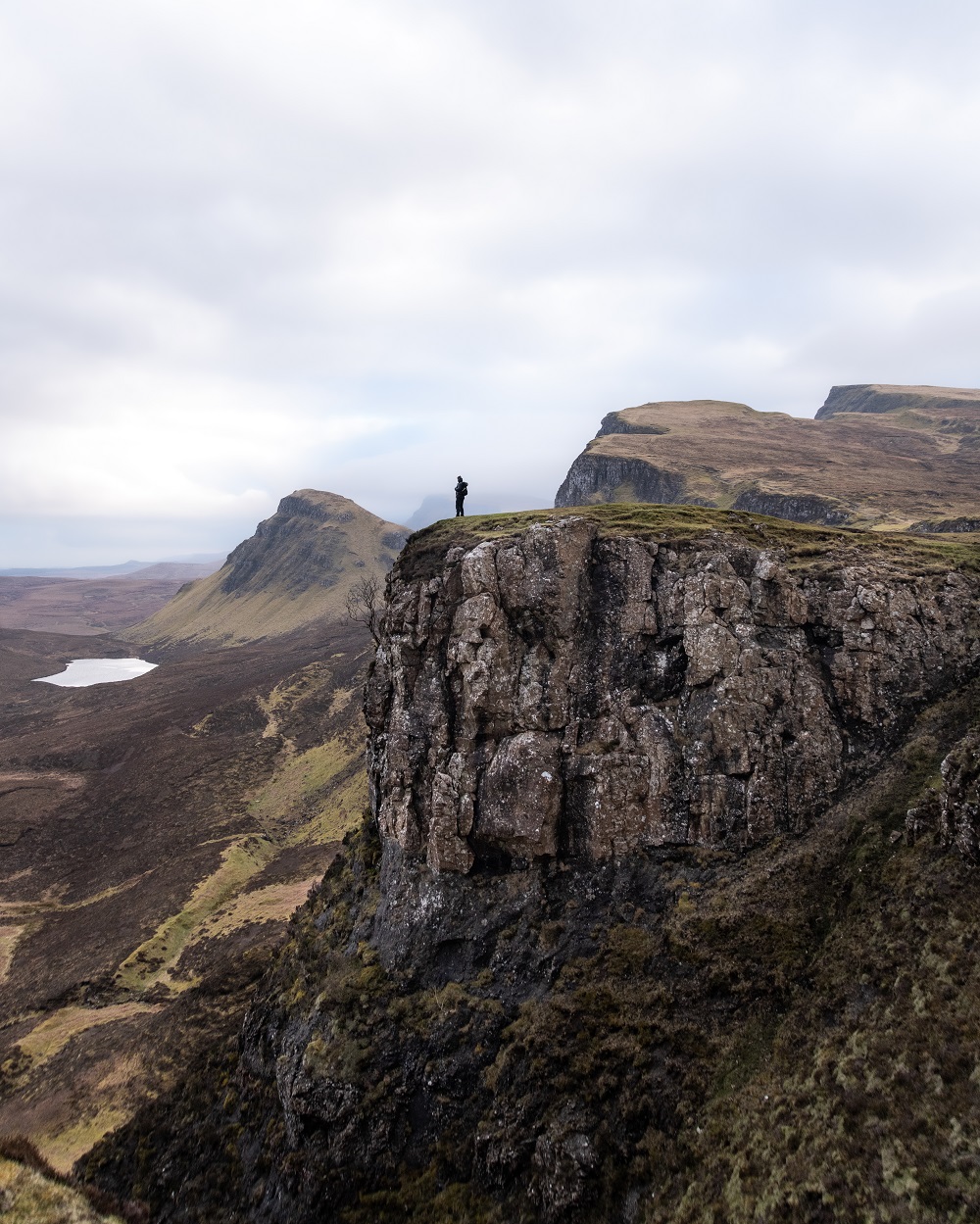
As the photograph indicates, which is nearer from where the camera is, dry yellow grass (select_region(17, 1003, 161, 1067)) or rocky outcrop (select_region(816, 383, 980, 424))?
dry yellow grass (select_region(17, 1003, 161, 1067))

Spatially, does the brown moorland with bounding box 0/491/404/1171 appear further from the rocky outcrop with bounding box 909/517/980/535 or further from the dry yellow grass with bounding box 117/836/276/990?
the rocky outcrop with bounding box 909/517/980/535

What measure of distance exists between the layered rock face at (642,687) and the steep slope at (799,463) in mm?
40759

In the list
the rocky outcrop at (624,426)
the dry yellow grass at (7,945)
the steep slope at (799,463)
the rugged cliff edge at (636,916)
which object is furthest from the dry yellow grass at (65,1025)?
the rocky outcrop at (624,426)

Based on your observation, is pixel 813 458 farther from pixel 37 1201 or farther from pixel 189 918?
pixel 37 1201

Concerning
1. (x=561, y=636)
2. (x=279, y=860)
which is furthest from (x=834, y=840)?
(x=279, y=860)

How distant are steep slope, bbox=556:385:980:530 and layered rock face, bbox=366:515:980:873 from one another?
40759mm

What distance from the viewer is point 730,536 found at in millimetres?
29000

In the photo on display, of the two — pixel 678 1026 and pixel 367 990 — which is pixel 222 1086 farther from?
pixel 678 1026

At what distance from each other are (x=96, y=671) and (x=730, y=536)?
204609 millimetres

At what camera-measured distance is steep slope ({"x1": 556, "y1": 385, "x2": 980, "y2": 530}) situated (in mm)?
78500

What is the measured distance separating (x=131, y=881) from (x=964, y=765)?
6737 cm

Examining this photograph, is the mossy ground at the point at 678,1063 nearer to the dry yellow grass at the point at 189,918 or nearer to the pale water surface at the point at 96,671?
the dry yellow grass at the point at 189,918

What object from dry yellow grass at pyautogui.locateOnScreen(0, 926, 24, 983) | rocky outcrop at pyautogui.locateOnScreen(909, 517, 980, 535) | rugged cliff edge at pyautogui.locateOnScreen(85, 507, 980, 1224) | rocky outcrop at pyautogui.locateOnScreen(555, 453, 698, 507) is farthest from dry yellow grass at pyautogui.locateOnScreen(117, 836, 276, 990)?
rocky outcrop at pyautogui.locateOnScreen(555, 453, 698, 507)

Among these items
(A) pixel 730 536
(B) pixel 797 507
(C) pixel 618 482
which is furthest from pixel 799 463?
(A) pixel 730 536
